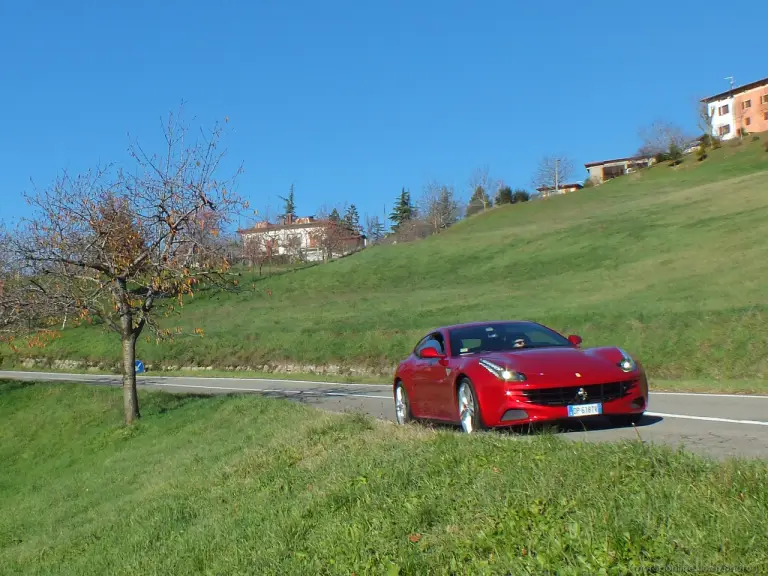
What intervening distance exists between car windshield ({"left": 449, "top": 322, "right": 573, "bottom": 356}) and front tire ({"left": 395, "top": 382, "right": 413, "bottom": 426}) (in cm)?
145

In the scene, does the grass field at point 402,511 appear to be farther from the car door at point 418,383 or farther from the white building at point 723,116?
the white building at point 723,116

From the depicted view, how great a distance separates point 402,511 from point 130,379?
15.7 m

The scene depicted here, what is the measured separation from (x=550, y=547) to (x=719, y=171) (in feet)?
261

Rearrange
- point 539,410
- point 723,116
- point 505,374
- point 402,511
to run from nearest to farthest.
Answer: point 402,511 < point 539,410 < point 505,374 < point 723,116

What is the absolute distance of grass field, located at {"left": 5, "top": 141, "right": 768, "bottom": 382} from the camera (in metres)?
24.5

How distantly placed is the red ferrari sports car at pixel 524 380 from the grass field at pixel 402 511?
2.84 ft

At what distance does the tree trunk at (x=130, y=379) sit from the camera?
20.0m

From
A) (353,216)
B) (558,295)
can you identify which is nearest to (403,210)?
(353,216)

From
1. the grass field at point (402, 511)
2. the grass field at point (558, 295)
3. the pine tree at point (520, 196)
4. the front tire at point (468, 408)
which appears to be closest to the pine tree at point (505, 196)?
the pine tree at point (520, 196)

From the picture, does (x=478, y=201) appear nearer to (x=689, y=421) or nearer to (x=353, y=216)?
(x=353, y=216)

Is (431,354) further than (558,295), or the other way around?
(558,295)

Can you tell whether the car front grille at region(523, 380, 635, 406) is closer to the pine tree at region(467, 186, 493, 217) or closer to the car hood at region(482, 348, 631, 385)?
the car hood at region(482, 348, 631, 385)

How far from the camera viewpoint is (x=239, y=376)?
33.3 meters

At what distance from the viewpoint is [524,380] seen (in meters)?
9.09
